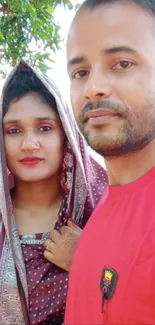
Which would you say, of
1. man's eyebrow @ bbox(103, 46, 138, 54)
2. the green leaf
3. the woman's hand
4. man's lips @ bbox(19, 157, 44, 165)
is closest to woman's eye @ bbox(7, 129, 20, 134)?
man's lips @ bbox(19, 157, 44, 165)

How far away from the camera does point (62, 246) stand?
1505 mm

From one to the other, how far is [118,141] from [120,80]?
139 millimetres

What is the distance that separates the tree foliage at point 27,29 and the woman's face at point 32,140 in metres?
1.28

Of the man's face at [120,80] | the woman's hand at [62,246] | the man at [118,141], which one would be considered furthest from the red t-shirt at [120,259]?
the woman's hand at [62,246]

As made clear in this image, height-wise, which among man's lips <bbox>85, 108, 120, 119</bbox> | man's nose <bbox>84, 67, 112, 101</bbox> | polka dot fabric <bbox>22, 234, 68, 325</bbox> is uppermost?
man's nose <bbox>84, 67, 112, 101</bbox>

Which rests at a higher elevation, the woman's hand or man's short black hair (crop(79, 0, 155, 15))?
man's short black hair (crop(79, 0, 155, 15))

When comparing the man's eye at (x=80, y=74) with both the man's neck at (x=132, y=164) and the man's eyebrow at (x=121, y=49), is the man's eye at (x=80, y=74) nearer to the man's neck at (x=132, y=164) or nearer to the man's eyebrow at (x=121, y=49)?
the man's eyebrow at (x=121, y=49)

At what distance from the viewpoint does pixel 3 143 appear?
5.25 ft

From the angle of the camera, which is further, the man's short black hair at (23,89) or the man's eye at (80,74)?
the man's short black hair at (23,89)

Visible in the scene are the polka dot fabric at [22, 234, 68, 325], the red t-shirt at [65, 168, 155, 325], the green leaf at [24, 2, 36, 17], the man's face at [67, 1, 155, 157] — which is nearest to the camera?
the red t-shirt at [65, 168, 155, 325]

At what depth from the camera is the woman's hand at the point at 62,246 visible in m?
1.49

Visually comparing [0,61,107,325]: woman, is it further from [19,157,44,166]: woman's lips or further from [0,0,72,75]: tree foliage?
[0,0,72,75]: tree foliage

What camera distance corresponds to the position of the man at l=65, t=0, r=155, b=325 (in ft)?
3.01

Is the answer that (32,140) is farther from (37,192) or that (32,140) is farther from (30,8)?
(30,8)
